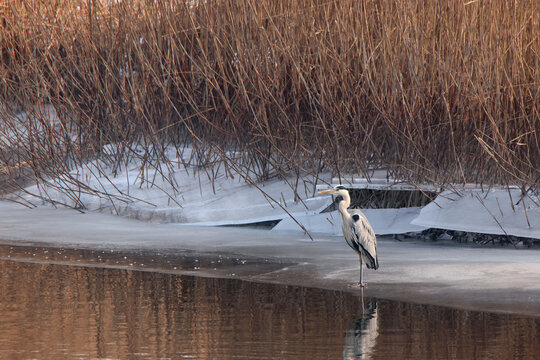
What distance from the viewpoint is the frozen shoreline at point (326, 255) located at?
13.2 ft

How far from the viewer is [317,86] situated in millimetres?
6582

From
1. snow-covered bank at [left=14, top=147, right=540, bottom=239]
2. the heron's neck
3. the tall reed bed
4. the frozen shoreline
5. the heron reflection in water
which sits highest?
the tall reed bed

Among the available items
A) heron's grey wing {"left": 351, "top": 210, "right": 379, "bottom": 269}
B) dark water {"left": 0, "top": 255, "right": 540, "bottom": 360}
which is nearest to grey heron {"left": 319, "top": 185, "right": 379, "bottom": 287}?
heron's grey wing {"left": 351, "top": 210, "right": 379, "bottom": 269}

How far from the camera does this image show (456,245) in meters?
5.64

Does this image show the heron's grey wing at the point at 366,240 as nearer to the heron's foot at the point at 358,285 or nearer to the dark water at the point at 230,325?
the heron's foot at the point at 358,285

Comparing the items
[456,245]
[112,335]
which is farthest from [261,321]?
[456,245]

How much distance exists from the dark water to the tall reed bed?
1.84m

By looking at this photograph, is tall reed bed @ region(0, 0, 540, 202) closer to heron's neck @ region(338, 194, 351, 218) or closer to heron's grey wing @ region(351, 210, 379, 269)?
heron's neck @ region(338, 194, 351, 218)

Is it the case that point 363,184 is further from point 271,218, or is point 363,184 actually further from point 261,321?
point 261,321

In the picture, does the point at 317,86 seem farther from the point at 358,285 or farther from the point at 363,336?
the point at 363,336

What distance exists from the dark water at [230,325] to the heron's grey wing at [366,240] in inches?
11.9

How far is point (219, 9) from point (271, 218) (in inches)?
76.0

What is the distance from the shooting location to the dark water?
3.01 metres

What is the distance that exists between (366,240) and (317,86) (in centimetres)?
252
